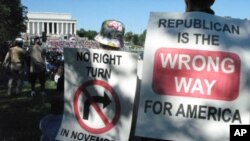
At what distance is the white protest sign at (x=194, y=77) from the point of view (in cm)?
258

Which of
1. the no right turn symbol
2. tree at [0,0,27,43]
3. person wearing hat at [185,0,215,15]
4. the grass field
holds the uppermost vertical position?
tree at [0,0,27,43]

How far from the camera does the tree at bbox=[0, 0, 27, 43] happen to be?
67.3 meters

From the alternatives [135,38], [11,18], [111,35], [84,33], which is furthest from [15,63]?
[84,33]

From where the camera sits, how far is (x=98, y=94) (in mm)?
2904

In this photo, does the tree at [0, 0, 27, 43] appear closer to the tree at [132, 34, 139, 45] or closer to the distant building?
the tree at [132, 34, 139, 45]

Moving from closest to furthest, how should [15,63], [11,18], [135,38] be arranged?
[15,63] < [11,18] < [135,38]

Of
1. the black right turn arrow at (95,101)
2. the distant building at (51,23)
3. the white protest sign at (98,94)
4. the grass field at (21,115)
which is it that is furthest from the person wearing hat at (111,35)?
the distant building at (51,23)

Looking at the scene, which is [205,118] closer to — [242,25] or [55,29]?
[242,25]

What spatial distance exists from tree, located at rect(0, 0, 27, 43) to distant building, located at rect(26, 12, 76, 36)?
4064 centimetres

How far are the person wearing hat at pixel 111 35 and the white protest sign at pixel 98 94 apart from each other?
36 centimetres

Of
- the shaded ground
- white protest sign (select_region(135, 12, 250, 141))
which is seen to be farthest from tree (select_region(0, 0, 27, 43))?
white protest sign (select_region(135, 12, 250, 141))

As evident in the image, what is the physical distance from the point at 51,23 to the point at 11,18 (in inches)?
2140

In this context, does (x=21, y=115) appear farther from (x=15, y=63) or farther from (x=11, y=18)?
(x=11, y=18)

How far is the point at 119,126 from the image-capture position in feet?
9.39
